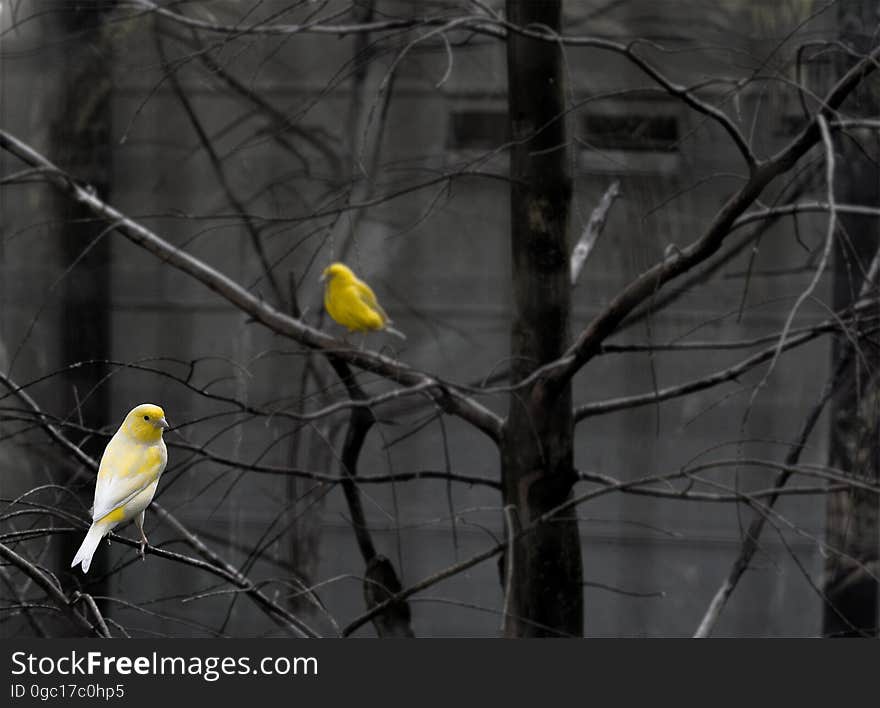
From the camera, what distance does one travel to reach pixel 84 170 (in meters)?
1.52

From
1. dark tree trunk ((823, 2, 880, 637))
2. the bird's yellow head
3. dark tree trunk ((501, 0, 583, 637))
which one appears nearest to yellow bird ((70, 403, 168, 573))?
the bird's yellow head

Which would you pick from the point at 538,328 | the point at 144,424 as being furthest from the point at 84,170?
the point at 144,424

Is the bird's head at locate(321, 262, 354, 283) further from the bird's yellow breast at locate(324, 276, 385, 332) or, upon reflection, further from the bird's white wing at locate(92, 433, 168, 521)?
the bird's white wing at locate(92, 433, 168, 521)

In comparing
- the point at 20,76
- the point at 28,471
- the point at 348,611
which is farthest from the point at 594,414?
the point at 20,76

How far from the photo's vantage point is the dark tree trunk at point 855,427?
146cm

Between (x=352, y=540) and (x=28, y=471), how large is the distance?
1.51ft

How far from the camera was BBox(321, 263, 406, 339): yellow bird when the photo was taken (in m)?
1.36

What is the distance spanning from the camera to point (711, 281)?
148 centimetres

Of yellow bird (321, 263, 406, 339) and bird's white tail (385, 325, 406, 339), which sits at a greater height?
yellow bird (321, 263, 406, 339)

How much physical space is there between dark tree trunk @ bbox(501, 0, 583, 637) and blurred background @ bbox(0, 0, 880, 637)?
11cm

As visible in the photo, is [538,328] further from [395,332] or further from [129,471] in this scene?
[129,471]

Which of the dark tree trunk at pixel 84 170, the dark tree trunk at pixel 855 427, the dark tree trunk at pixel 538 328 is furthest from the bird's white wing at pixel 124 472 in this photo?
the dark tree trunk at pixel 855 427

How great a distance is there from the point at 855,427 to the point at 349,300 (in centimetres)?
74

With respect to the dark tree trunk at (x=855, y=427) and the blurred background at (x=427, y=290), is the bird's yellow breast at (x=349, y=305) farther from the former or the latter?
the dark tree trunk at (x=855, y=427)
